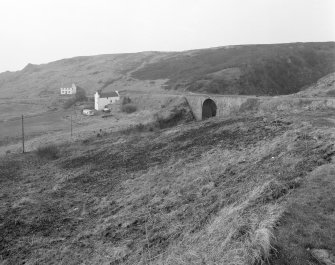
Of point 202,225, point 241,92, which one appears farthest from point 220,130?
point 241,92

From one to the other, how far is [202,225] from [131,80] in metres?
97.4

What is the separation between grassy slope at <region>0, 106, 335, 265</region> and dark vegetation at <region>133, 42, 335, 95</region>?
48.4 meters

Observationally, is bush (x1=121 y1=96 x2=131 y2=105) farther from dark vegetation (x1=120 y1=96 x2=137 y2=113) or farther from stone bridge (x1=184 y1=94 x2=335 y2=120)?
stone bridge (x1=184 y1=94 x2=335 y2=120)

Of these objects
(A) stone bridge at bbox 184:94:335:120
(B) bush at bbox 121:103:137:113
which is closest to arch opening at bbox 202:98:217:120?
(A) stone bridge at bbox 184:94:335:120

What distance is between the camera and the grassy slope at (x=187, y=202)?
929 cm

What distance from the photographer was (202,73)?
295 feet

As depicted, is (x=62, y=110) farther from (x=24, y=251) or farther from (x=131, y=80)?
(x=24, y=251)

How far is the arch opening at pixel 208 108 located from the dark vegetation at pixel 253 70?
22.0 metres

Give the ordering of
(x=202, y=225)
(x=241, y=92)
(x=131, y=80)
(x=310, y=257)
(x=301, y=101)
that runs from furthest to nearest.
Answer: (x=131, y=80) < (x=241, y=92) < (x=301, y=101) < (x=202, y=225) < (x=310, y=257)

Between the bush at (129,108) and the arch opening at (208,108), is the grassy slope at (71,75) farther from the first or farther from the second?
the arch opening at (208,108)

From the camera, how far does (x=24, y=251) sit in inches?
531

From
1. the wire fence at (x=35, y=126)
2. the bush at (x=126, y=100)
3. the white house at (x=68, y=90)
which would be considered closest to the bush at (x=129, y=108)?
the bush at (x=126, y=100)

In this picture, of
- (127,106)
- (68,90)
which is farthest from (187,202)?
(68,90)

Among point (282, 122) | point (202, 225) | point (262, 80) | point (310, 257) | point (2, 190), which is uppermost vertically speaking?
point (262, 80)
